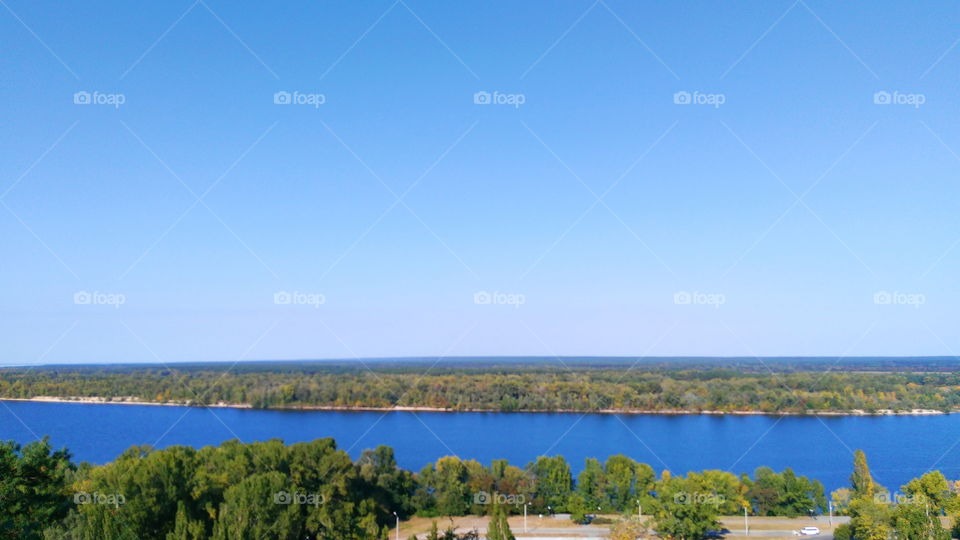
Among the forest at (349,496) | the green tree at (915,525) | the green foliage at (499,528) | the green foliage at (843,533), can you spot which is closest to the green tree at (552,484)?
the forest at (349,496)

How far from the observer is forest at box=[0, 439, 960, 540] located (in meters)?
6.93

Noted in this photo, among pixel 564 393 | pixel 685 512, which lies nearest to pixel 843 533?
pixel 685 512

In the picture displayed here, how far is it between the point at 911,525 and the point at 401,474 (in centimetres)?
930

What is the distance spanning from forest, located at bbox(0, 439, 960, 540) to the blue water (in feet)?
23.3

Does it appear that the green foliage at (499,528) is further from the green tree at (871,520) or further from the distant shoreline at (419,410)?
the distant shoreline at (419,410)

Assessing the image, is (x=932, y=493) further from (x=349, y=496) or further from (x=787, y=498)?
(x=349, y=496)

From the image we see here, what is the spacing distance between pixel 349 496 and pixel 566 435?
60.3 ft

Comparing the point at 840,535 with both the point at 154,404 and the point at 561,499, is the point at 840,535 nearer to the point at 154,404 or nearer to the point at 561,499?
the point at 561,499

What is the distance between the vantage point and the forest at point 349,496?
6.93 meters

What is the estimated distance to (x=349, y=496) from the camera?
11062 millimetres

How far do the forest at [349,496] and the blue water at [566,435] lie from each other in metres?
7.10

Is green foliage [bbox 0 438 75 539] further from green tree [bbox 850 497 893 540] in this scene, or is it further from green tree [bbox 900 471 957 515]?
green tree [bbox 900 471 957 515]

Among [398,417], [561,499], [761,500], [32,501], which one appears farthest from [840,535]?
[398,417]

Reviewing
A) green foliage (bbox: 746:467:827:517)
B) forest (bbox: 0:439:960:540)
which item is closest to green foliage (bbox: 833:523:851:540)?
forest (bbox: 0:439:960:540)
